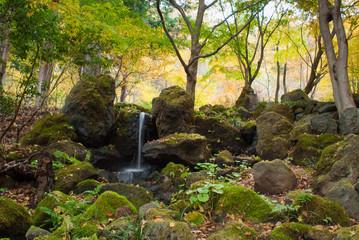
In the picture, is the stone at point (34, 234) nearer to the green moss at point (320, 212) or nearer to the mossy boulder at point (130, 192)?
the mossy boulder at point (130, 192)

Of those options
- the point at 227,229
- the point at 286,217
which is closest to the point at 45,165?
the point at 227,229

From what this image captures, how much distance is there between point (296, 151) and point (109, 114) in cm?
773

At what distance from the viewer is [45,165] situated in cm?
517

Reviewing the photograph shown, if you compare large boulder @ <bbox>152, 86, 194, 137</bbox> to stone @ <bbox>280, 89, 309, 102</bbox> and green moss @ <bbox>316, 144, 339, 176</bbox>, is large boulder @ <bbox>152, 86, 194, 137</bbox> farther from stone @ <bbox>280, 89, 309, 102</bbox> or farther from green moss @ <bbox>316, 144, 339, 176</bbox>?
green moss @ <bbox>316, 144, 339, 176</bbox>

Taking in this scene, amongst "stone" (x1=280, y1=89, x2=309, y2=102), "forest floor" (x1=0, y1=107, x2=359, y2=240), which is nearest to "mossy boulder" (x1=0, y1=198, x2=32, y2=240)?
"forest floor" (x1=0, y1=107, x2=359, y2=240)

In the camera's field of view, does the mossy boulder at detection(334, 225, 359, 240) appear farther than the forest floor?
No

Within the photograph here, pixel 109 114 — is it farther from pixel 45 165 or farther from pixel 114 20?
pixel 45 165

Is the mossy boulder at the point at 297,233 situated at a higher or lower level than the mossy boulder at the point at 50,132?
lower

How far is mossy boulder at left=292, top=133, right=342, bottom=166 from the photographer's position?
7.36m

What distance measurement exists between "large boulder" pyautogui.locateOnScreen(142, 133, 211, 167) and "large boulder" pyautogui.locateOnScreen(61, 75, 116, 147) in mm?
2263

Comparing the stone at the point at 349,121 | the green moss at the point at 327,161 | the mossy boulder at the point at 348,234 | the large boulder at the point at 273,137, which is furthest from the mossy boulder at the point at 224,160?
the mossy boulder at the point at 348,234

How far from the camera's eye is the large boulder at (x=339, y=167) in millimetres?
4820

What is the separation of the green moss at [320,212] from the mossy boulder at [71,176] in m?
4.90

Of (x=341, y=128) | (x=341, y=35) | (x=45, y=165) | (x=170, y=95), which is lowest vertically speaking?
(x=45, y=165)
